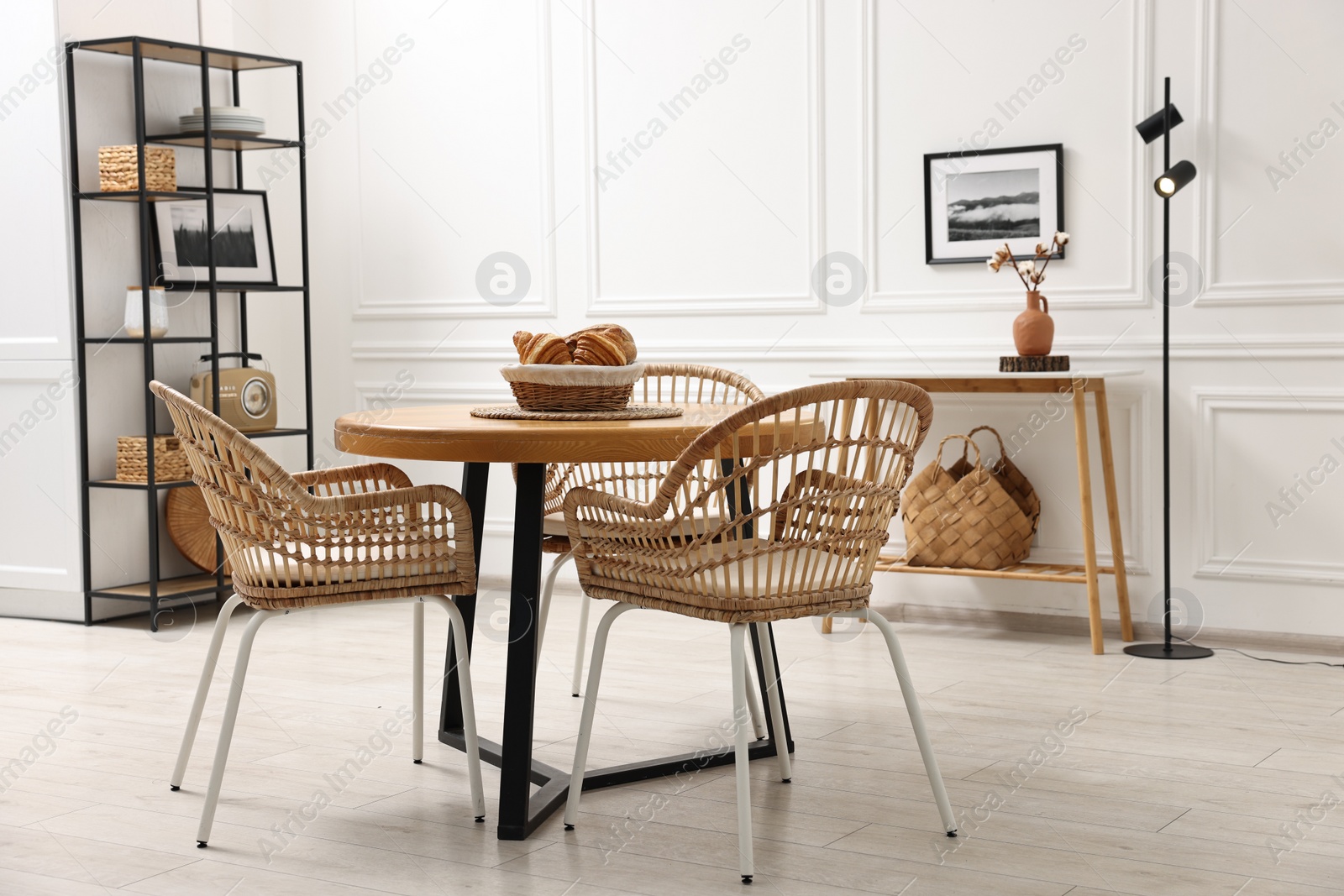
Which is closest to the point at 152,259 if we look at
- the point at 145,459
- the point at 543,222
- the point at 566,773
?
the point at 145,459

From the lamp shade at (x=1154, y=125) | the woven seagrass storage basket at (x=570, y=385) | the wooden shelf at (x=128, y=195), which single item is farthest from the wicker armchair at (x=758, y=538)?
the wooden shelf at (x=128, y=195)

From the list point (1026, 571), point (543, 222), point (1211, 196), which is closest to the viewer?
point (1211, 196)

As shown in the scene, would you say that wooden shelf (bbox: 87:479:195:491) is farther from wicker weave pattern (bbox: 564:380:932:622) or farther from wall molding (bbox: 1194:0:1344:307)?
wall molding (bbox: 1194:0:1344:307)

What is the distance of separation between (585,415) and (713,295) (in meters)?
2.09

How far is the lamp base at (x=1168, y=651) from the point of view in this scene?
3.68 meters

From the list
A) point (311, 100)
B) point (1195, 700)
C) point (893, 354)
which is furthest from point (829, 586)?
point (311, 100)

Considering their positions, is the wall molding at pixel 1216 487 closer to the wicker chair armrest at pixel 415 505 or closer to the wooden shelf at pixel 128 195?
the wicker chair armrest at pixel 415 505

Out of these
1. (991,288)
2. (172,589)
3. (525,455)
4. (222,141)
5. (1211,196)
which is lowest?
(172,589)

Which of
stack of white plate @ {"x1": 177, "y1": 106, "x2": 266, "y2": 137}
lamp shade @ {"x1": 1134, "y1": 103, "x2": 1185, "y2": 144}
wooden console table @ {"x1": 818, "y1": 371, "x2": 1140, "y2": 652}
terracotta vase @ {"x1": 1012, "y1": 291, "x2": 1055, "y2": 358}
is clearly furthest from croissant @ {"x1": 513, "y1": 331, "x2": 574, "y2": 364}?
stack of white plate @ {"x1": 177, "y1": 106, "x2": 266, "y2": 137}

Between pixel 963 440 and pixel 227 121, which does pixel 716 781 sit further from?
→ pixel 227 121

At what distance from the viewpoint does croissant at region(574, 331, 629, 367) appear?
2.56 m

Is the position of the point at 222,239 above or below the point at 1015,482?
above

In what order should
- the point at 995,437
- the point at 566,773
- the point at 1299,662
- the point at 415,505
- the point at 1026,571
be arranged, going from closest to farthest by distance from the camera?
1. the point at 415,505
2. the point at 566,773
3. the point at 1299,662
4. the point at 1026,571
5. the point at 995,437

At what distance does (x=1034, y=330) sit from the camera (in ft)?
12.6
